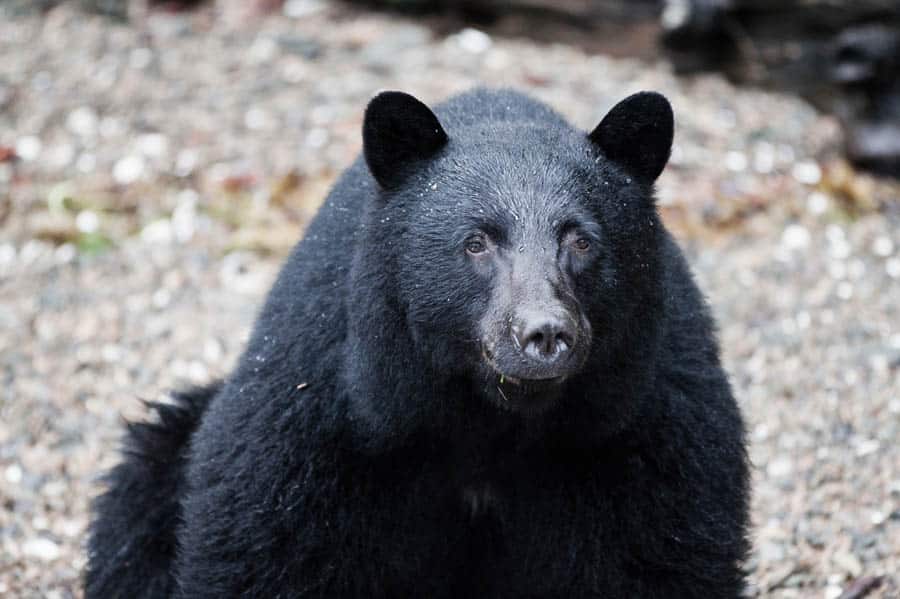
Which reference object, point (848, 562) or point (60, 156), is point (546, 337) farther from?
point (60, 156)

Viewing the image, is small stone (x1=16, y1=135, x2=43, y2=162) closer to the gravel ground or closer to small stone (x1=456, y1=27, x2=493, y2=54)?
the gravel ground

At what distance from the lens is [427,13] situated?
35.4 feet

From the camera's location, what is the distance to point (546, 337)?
359 centimetres

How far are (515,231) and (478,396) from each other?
553mm

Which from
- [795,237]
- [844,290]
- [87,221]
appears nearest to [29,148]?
[87,221]

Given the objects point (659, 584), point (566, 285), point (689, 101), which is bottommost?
point (689, 101)

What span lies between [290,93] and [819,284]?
4.10 metres

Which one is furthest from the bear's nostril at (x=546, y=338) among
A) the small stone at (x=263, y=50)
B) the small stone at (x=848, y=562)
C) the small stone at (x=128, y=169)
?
the small stone at (x=263, y=50)

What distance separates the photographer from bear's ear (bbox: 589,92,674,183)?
13.4 ft

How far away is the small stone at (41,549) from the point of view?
A: 19.4ft

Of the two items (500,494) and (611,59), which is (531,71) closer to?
(611,59)

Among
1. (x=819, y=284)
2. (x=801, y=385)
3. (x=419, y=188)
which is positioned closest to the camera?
(x=419, y=188)

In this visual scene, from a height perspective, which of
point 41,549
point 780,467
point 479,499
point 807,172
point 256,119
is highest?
point 479,499

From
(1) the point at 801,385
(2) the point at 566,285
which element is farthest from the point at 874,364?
(2) the point at 566,285
